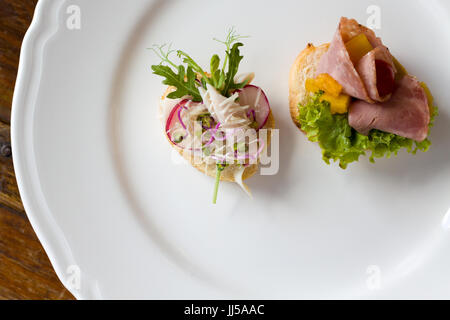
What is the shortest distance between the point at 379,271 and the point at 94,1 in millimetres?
2765

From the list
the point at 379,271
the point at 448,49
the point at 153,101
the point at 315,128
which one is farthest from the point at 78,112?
the point at 448,49

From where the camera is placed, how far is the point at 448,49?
2.73m

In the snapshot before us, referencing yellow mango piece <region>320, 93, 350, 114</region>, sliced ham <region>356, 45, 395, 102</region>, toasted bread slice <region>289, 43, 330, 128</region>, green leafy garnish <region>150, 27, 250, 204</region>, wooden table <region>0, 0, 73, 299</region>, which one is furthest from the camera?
wooden table <region>0, 0, 73, 299</region>

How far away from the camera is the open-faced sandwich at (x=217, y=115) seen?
2.44 metres

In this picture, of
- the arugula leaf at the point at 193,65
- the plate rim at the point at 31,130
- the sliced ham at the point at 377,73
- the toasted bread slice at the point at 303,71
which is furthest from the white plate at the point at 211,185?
the sliced ham at the point at 377,73

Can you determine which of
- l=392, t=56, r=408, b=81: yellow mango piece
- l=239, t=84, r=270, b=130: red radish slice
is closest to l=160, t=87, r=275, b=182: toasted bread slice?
l=239, t=84, r=270, b=130: red radish slice

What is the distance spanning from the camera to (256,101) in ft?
8.41

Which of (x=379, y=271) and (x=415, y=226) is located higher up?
(x=415, y=226)

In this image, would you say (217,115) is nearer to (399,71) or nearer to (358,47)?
(358,47)

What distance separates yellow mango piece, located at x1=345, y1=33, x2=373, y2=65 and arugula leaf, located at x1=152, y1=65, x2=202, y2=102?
3.25 ft

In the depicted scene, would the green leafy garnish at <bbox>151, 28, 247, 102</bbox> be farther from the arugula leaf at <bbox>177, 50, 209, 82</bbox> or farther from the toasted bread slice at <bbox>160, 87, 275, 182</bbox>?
the toasted bread slice at <bbox>160, 87, 275, 182</bbox>

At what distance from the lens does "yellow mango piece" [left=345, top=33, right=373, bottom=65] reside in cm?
238
